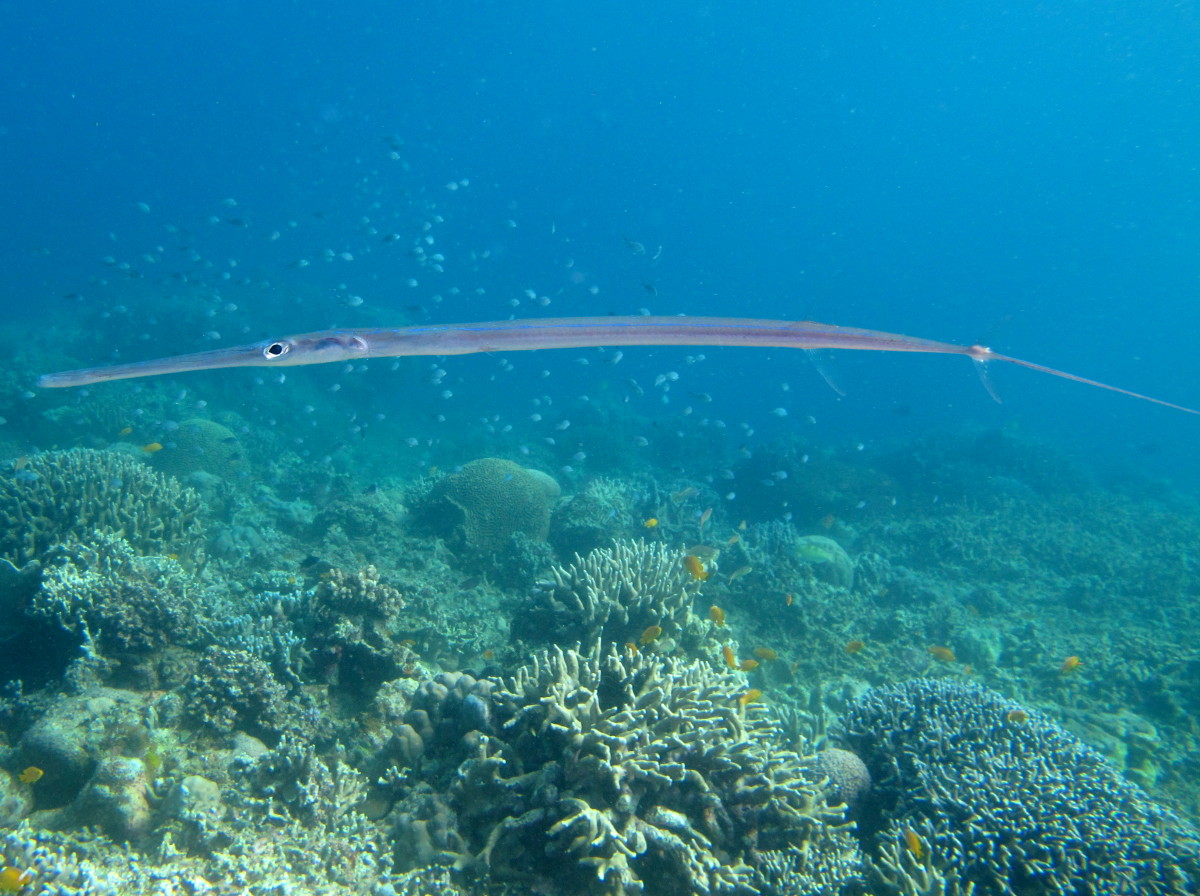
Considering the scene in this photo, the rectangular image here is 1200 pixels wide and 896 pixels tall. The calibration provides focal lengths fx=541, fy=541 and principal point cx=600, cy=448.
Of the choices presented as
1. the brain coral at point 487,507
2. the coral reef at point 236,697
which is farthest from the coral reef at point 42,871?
the brain coral at point 487,507

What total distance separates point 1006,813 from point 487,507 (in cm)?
739

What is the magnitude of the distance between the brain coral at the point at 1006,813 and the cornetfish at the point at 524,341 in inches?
109

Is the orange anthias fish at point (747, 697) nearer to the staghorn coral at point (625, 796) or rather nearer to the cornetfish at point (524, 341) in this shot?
the staghorn coral at point (625, 796)

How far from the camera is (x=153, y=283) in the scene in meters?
30.5

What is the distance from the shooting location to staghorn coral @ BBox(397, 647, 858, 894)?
2814 mm

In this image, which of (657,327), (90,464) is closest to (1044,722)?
(657,327)

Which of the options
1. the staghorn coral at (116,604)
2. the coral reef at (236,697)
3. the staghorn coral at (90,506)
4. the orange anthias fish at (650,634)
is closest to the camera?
the coral reef at (236,697)

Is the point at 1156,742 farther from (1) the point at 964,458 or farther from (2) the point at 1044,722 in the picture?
(1) the point at 964,458

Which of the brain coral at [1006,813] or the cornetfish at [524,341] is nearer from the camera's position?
the cornetfish at [524,341]

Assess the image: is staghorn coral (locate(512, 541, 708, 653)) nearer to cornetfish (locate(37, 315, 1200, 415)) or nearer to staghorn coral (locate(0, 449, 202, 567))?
cornetfish (locate(37, 315, 1200, 415))

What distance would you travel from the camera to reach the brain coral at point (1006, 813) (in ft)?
11.0

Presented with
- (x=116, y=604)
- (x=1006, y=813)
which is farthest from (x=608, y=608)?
(x=116, y=604)

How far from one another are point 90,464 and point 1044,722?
10.8 metres

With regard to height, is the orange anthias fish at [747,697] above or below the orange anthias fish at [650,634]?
below
